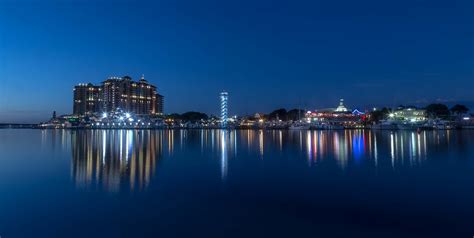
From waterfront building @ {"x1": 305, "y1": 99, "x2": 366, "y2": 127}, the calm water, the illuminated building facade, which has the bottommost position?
the calm water

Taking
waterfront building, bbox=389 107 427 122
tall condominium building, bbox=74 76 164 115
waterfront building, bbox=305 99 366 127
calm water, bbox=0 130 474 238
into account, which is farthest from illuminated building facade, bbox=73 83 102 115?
calm water, bbox=0 130 474 238

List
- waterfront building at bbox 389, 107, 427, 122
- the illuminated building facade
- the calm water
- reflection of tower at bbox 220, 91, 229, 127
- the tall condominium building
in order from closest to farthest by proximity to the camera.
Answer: the calm water → waterfront building at bbox 389, 107, 427, 122 → reflection of tower at bbox 220, 91, 229, 127 → the tall condominium building → the illuminated building facade

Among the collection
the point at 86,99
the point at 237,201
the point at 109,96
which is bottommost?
the point at 237,201

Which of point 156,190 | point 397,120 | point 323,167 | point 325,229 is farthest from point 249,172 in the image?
point 397,120

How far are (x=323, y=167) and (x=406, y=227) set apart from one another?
1067 centimetres

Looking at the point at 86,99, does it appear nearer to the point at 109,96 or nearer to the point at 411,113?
the point at 109,96

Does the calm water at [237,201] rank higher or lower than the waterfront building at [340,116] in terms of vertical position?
lower

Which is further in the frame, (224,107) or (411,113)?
(224,107)

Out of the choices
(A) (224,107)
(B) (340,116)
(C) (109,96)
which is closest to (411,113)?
(B) (340,116)

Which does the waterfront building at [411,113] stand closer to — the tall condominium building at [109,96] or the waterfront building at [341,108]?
the waterfront building at [341,108]

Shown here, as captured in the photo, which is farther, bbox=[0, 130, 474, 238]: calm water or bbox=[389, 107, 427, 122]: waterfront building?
bbox=[389, 107, 427, 122]: waterfront building

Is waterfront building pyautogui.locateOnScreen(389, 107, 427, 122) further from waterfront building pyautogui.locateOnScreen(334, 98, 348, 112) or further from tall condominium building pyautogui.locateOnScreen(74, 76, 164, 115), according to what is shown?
tall condominium building pyautogui.locateOnScreen(74, 76, 164, 115)

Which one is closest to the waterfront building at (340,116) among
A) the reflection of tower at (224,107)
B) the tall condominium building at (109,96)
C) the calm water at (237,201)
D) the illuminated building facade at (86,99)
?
the reflection of tower at (224,107)

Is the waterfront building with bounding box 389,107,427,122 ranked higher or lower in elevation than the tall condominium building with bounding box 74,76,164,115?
lower
